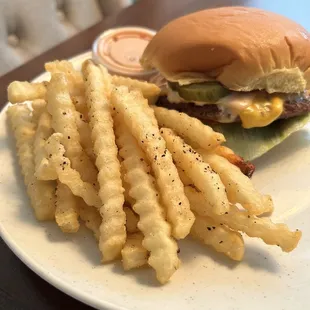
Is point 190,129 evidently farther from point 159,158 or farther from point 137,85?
point 137,85

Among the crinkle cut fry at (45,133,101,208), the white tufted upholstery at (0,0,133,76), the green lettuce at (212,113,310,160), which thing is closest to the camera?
the crinkle cut fry at (45,133,101,208)

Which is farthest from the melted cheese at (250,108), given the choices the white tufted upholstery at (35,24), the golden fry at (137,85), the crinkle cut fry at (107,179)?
the white tufted upholstery at (35,24)

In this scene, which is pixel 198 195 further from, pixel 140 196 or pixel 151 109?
pixel 151 109

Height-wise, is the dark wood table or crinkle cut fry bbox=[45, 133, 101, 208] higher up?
crinkle cut fry bbox=[45, 133, 101, 208]

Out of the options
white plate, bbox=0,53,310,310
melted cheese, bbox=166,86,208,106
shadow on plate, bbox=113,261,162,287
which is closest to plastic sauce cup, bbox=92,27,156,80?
melted cheese, bbox=166,86,208,106

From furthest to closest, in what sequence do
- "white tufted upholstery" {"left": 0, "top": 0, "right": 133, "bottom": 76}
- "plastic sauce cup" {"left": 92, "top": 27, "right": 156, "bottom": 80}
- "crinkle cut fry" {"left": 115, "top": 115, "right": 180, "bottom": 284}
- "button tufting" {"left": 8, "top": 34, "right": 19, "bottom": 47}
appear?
"button tufting" {"left": 8, "top": 34, "right": 19, "bottom": 47} < "white tufted upholstery" {"left": 0, "top": 0, "right": 133, "bottom": 76} < "plastic sauce cup" {"left": 92, "top": 27, "right": 156, "bottom": 80} < "crinkle cut fry" {"left": 115, "top": 115, "right": 180, "bottom": 284}

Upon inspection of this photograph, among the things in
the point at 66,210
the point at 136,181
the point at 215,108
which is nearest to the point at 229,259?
the point at 136,181

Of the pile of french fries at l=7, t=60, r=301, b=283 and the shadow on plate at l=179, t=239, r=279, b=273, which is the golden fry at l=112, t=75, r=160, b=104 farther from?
the shadow on plate at l=179, t=239, r=279, b=273
